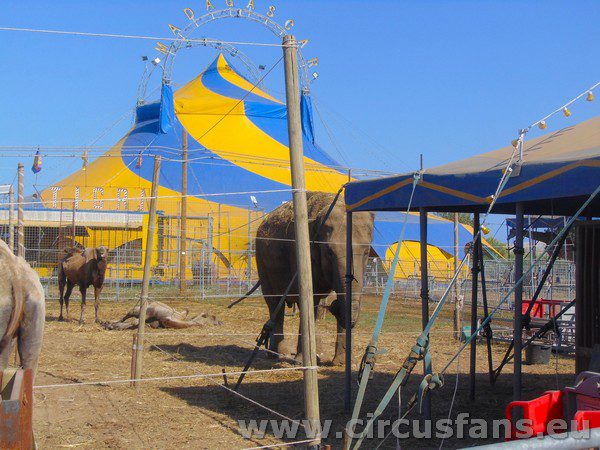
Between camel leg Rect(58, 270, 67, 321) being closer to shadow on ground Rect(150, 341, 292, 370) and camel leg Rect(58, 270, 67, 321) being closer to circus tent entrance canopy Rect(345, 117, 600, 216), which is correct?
shadow on ground Rect(150, 341, 292, 370)

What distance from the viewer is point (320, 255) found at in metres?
10.2

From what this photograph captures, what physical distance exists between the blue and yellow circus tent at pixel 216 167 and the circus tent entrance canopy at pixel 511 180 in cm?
1860

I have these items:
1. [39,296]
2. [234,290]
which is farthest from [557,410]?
[234,290]

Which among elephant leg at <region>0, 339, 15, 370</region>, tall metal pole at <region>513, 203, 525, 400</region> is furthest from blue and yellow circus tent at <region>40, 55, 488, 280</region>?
tall metal pole at <region>513, 203, 525, 400</region>

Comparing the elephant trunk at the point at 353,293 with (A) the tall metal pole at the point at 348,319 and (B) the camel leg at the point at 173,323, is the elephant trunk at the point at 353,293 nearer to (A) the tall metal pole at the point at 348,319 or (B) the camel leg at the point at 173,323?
(A) the tall metal pole at the point at 348,319

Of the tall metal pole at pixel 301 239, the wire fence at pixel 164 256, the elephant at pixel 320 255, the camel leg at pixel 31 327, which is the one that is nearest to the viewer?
the tall metal pole at pixel 301 239

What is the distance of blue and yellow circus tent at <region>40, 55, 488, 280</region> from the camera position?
2791cm

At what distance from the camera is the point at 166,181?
2984 cm

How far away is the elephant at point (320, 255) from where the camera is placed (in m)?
9.71

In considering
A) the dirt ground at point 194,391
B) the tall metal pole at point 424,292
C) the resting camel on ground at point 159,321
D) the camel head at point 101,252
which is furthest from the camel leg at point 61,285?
the tall metal pole at point 424,292

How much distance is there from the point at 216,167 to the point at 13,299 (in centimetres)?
2546

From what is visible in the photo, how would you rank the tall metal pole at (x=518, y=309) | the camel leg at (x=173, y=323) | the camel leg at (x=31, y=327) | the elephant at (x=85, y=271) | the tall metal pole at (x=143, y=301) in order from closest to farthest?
1. the tall metal pole at (x=518, y=309)
2. the camel leg at (x=31, y=327)
3. the tall metal pole at (x=143, y=301)
4. the camel leg at (x=173, y=323)
5. the elephant at (x=85, y=271)

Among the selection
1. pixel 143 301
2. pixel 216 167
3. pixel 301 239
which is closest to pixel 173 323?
pixel 143 301

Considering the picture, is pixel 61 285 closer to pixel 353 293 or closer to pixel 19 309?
pixel 353 293
